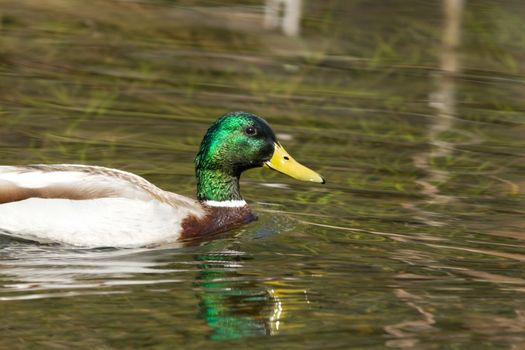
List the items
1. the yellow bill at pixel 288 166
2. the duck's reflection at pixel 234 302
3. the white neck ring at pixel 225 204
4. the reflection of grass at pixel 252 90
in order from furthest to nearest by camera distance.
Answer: the reflection of grass at pixel 252 90 → the white neck ring at pixel 225 204 → the yellow bill at pixel 288 166 → the duck's reflection at pixel 234 302

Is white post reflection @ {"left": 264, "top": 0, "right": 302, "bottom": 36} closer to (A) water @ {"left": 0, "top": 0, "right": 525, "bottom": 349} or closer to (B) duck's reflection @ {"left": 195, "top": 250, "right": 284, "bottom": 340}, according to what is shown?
(A) water @ {"left": 0, "top": 0, "right": 525, "bottom": 349}

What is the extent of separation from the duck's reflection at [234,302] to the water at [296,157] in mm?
17

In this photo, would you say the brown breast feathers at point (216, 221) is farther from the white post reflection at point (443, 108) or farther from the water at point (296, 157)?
the white post reflection at point (443, 108)

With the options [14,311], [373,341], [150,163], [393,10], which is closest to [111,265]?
[14,311]

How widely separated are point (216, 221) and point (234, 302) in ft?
7.07

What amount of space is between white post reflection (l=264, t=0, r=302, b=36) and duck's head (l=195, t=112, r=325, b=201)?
6347 millimetres

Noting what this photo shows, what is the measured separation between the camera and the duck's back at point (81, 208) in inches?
375

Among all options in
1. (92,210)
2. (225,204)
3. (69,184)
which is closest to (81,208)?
(92,210)

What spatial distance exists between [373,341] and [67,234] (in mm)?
2616

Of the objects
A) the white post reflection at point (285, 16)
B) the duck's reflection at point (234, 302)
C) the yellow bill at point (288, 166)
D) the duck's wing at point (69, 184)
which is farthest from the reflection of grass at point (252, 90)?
the duck's reflection at point (234, 302)

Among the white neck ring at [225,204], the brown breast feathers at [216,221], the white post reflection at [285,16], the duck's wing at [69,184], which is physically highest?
the white post reflection at [285,16]

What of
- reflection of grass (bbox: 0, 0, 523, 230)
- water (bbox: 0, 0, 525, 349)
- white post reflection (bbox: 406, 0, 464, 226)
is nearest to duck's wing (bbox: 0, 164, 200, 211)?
water (bbox: 0, 0, 525, 349)

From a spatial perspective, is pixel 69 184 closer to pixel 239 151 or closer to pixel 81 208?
pixel 81 208

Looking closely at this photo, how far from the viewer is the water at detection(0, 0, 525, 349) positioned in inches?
311
